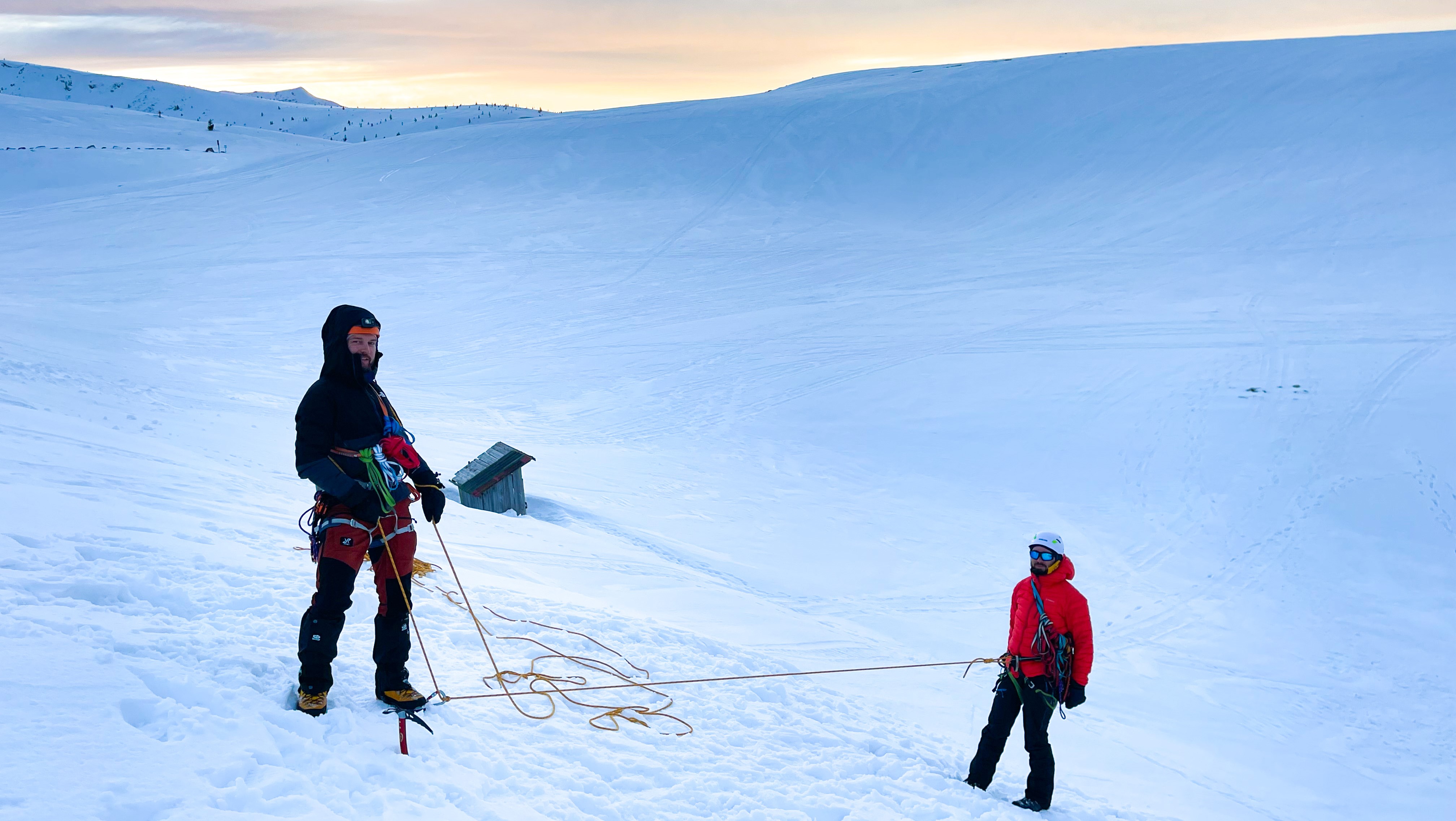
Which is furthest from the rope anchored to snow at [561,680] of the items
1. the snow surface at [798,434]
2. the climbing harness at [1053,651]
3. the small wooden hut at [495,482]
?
the small wooden hut at [495,482]

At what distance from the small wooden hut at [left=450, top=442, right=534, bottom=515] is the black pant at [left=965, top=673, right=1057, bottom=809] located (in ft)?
21.4

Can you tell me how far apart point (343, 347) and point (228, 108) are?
57.6 meters

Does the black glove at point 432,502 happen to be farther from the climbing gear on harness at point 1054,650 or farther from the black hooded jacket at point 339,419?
the climbing gear on harness at point 1054,650

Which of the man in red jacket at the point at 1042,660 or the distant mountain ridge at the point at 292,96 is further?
the distant mountain ridge at the point at 292,96

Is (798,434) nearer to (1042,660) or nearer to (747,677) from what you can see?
(747,677)

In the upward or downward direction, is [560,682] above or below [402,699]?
below

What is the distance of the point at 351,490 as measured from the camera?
4.07 meters

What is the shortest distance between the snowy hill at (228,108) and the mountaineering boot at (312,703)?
43291 mm

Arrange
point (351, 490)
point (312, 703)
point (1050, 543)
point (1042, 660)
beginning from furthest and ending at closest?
point (1042, 660) → point (1050, 543) → point (312, 703) → point (351, 490)

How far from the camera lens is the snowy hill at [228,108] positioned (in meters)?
47.6

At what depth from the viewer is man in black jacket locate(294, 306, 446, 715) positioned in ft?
13.6

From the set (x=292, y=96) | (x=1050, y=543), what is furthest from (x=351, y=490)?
(x=292, y=96)

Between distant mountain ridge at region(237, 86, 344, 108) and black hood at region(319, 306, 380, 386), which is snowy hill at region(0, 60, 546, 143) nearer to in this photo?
distant mountain ridge at region(237, 86, 344, 108)

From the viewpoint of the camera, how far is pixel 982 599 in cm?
1069
